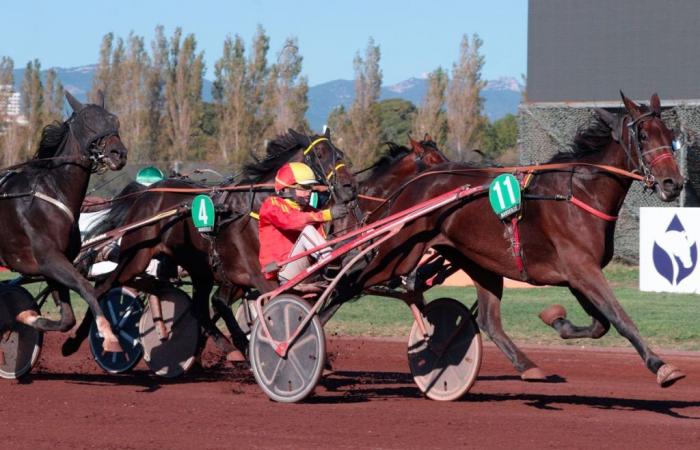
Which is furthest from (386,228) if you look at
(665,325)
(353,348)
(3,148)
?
(3,148)

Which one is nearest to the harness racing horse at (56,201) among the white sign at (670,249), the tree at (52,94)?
the white sign at (670,249)

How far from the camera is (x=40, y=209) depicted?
8875 mm

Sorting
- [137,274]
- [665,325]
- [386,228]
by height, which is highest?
[386,228]

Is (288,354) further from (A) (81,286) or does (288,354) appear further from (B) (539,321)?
(B) (539,321)

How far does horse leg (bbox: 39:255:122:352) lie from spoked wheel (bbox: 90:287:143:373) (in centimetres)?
128

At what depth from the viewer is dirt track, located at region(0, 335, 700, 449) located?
6.61 metres

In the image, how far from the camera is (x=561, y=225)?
7.84 metres


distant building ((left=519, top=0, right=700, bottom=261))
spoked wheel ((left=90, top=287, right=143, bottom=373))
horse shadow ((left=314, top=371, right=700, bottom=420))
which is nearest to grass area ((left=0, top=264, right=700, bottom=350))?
horse shadow ((left=314, top=371, right=700, bottom=420))

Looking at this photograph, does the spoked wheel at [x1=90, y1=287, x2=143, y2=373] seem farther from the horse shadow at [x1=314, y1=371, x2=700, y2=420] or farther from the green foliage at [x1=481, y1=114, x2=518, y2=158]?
the green foliage at [x1=481, y1=114, x2=518, y2=158]

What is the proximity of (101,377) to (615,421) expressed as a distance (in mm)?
4255

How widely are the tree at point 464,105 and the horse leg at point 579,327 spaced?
29110 millimetres

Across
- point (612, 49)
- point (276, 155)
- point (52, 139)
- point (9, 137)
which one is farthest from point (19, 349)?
point (9, 137)

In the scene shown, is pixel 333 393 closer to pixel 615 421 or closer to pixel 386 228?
pixel 386 228

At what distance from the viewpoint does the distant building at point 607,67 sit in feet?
69.7
